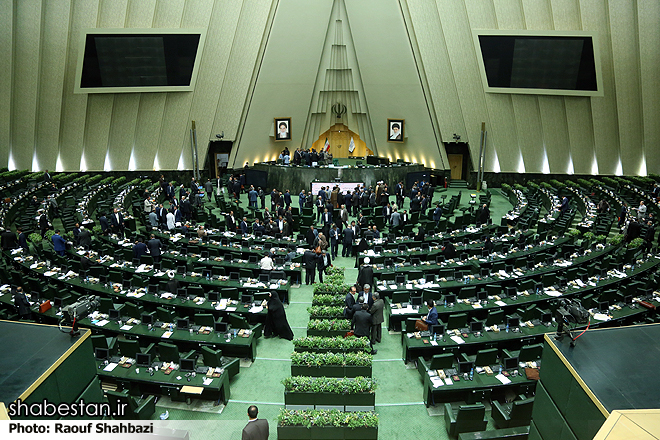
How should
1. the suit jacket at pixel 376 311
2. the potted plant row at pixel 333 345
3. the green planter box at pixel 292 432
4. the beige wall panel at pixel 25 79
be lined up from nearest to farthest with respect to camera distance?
the green planter box at pixel 292 432, the potted plant row at pixel 333 345, the suit jacket at pixel 376 311, the beige wall panel at pixel 25 79

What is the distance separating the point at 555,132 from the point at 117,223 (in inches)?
1057

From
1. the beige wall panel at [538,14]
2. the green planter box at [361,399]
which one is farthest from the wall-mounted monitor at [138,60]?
the green planter box at [361,399]

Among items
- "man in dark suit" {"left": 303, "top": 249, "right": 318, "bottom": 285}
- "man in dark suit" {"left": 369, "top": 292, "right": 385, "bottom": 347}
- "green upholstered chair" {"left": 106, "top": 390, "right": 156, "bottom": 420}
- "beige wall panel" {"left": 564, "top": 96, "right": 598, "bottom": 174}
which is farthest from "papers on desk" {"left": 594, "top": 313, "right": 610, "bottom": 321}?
"beige wall panel" {"left": 564, "top": 96, "right": 598, "bottom": 174}

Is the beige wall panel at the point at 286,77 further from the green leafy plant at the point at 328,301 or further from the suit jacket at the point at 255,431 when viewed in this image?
the suit jacket at the point at 255,431

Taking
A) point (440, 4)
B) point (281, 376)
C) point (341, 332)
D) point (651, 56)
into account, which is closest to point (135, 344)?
point (281, 376)

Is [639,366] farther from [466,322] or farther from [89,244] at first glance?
[89,244]

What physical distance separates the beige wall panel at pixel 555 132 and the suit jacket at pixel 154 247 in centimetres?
2535

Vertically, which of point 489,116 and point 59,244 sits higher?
point 489,116

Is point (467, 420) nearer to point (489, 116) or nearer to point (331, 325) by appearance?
point (331, 325)

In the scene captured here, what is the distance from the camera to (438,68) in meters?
27.4

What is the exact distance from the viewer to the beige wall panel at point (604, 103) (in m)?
25.7

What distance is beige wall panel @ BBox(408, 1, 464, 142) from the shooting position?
26.4 m

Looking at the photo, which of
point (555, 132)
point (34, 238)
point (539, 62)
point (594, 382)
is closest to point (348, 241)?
point (34, 238)

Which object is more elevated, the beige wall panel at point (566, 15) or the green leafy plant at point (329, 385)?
the beige wall panel at point (566, 15)
